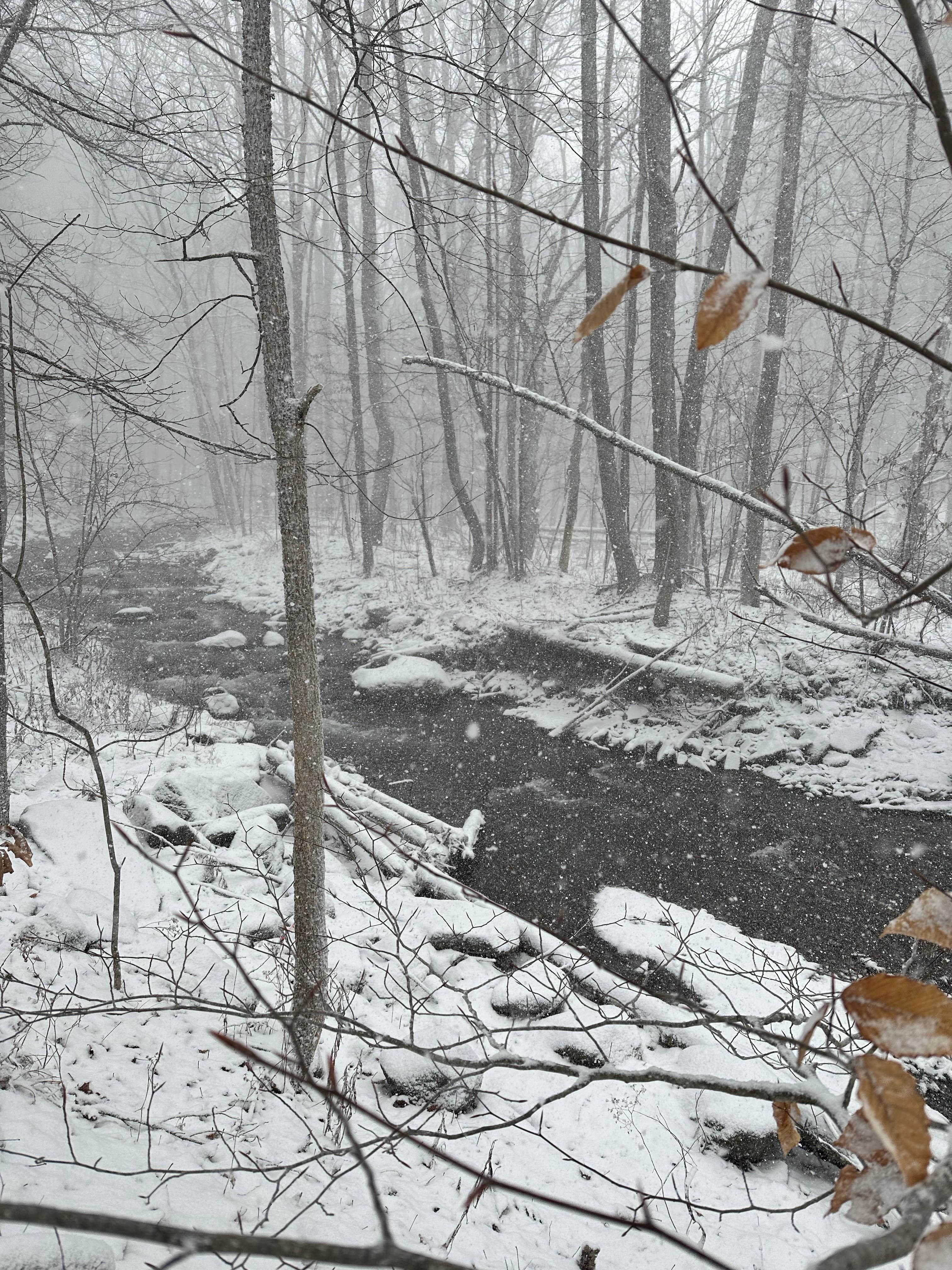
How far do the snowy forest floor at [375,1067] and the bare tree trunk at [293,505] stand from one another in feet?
0.85

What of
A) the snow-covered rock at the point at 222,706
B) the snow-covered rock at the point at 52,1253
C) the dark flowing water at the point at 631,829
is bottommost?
the dark flowing water at the point at 631,829

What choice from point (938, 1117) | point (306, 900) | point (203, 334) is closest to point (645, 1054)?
point (938, 1117)

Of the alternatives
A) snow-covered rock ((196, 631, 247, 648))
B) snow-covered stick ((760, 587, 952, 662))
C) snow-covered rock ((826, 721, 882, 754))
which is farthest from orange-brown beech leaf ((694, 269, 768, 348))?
snow-covered rock ((196, 631, 247, 648))

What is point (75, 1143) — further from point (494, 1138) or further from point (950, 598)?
point (950, 598)

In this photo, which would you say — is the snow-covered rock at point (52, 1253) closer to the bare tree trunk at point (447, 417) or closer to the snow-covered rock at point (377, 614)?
the bare tree trunk at point (447, 417)

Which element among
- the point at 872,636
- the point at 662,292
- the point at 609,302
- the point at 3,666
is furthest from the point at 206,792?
the point at 662,292

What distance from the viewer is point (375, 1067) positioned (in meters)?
3.69

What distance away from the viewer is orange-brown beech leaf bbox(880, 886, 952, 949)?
2.86 feet

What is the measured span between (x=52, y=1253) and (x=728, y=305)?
2738mm

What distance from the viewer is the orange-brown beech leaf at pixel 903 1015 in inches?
27.7

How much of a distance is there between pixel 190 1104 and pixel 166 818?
286 cm

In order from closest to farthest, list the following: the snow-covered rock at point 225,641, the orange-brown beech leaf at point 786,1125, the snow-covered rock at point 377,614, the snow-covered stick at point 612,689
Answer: the orange-brown beech leaf at point 786,1125 < the snow-covered stick at point 612,689 < the snow-covered rock at point 225,641 < the snow-covered rock at point 377,614

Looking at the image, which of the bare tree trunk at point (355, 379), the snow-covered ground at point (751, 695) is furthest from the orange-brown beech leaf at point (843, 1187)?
the bare tree trunk at point (355, 379)

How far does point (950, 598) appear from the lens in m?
1.42
